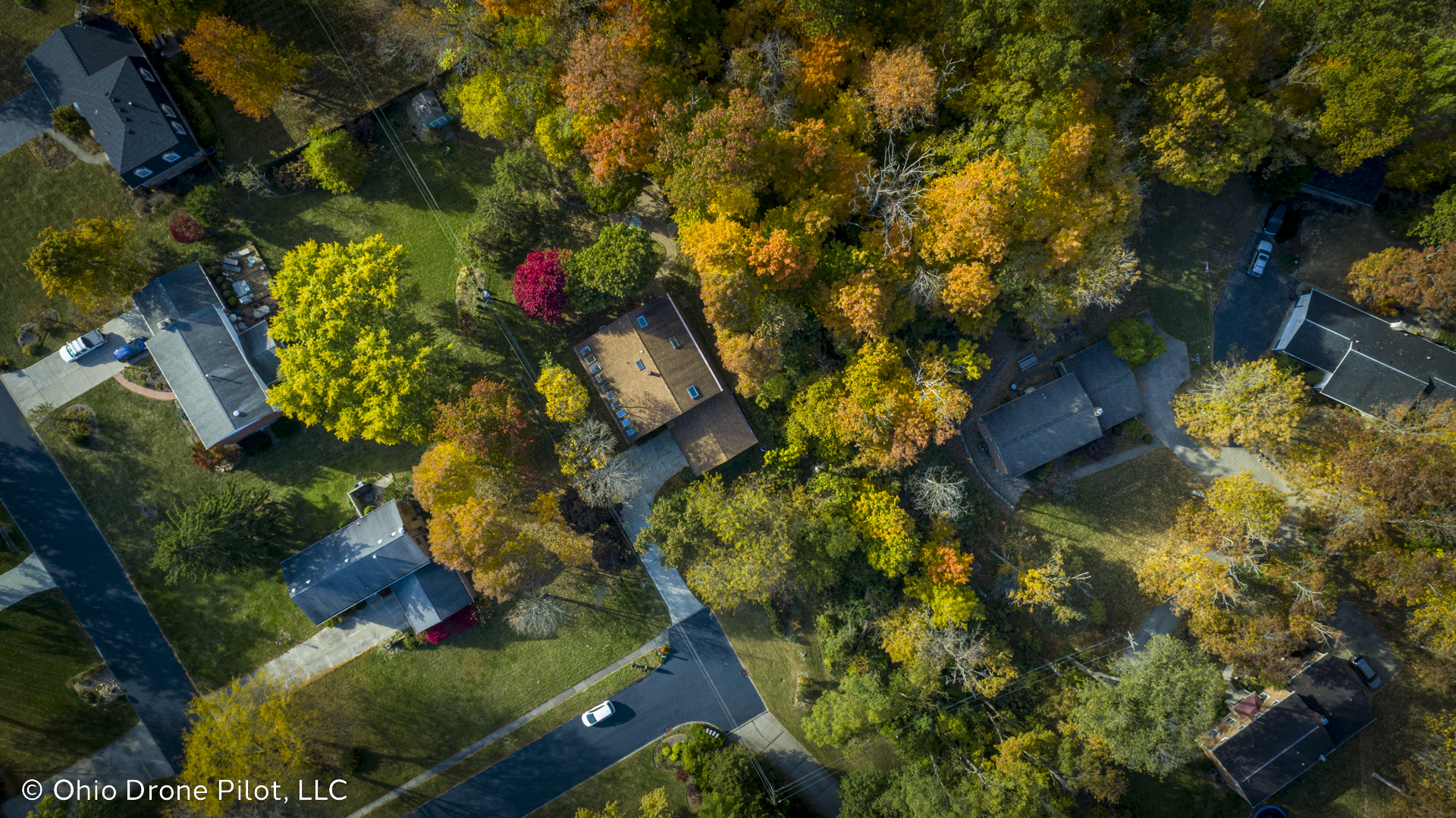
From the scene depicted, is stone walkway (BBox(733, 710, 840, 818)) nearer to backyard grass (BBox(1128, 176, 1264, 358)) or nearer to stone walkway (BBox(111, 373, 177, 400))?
backyard grass (BBox(1128, 176, 1264, 358))

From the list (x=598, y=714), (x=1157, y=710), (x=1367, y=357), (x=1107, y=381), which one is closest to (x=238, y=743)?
(x=598, y=714)

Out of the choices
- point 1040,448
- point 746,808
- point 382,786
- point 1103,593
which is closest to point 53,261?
point 382,786

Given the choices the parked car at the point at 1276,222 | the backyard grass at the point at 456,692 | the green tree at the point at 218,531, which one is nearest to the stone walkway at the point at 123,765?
the backyard grass at the point at 456,692

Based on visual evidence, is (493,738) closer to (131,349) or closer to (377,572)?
(377,572)

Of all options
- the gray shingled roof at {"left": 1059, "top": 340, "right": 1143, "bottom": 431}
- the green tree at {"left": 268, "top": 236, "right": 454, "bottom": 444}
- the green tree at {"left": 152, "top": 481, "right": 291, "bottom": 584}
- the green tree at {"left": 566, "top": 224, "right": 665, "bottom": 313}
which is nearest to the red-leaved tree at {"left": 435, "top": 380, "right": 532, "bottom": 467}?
the green tree at {"left": 268, "top": 236, "right": 454, "bottom": 444}

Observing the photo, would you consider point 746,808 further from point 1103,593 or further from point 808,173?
point 808,173

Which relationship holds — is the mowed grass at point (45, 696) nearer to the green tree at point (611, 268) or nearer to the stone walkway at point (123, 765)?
the stone walkway at point (123, 765)
